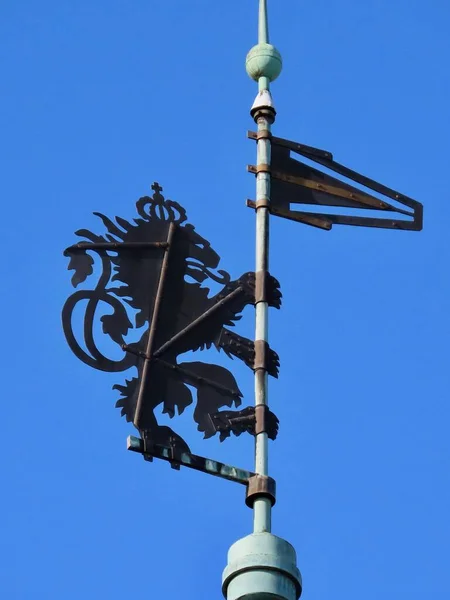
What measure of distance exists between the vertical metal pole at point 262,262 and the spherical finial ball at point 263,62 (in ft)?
0.18

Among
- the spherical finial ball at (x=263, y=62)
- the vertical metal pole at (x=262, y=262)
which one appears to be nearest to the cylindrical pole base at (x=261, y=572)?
the vertical metal pole at (x=262, y=262)

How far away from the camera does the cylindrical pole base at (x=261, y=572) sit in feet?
26.4

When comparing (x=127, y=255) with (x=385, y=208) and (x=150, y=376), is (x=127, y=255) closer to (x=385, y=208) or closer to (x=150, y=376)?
(x=150, y=376)

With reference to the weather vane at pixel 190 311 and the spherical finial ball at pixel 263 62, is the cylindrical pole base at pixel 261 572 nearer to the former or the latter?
the weather vane at pixel 190 311

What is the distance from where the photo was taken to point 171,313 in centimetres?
973

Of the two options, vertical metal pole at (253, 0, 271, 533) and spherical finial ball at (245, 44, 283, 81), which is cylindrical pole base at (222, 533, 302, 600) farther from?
spherical finial ball at (245, 44, 283, 81)

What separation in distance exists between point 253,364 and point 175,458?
2.78 feet

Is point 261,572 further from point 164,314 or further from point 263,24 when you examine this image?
point 263,24

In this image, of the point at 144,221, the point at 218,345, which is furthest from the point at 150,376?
the point at 144,221

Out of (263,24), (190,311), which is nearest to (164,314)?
(190,311)

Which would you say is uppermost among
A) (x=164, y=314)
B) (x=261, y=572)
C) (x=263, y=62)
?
(x=263, y=62)

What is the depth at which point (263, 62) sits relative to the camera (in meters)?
10.9

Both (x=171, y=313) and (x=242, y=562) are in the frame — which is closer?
(x=242, y=562)

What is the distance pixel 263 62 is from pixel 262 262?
1.82m
